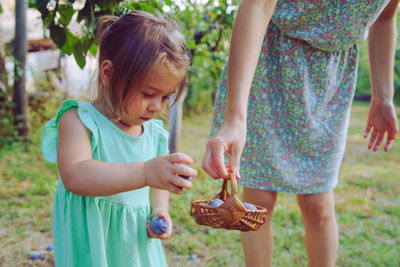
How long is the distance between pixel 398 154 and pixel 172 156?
5251 millimetres

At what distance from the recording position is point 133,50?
3.33 ft

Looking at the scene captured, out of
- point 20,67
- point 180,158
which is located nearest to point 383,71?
point 180,158

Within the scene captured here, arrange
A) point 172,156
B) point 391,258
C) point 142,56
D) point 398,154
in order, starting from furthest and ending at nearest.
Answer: point 398,154 → point 391,258 → point 142,56 → point 172,156

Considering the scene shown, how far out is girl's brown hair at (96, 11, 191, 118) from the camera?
101 cm

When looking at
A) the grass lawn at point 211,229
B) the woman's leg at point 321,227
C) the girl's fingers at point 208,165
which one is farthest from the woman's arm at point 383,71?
the girl's fingers at point 208,165

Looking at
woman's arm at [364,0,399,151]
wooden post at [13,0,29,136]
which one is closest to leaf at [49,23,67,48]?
woman's arm at [364,0,399,151]

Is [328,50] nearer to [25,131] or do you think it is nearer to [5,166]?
[5,166]

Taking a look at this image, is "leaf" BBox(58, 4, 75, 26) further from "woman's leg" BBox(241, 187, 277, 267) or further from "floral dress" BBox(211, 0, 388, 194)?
"woman's leg" BBox(241, 187, 277, 267)

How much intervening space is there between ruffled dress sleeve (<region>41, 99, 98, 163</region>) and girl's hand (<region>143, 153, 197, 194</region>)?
0.86ft

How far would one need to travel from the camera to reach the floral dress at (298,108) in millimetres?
1359

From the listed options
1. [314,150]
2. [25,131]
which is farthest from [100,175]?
[25,131]

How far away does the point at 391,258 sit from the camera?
6.79 feet

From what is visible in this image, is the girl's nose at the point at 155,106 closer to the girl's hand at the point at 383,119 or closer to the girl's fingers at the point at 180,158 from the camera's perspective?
the girl's fingers at the point at 180,158

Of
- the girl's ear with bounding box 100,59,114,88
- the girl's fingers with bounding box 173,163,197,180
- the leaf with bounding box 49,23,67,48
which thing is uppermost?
the leaf with bounding box 49,23,67,48
